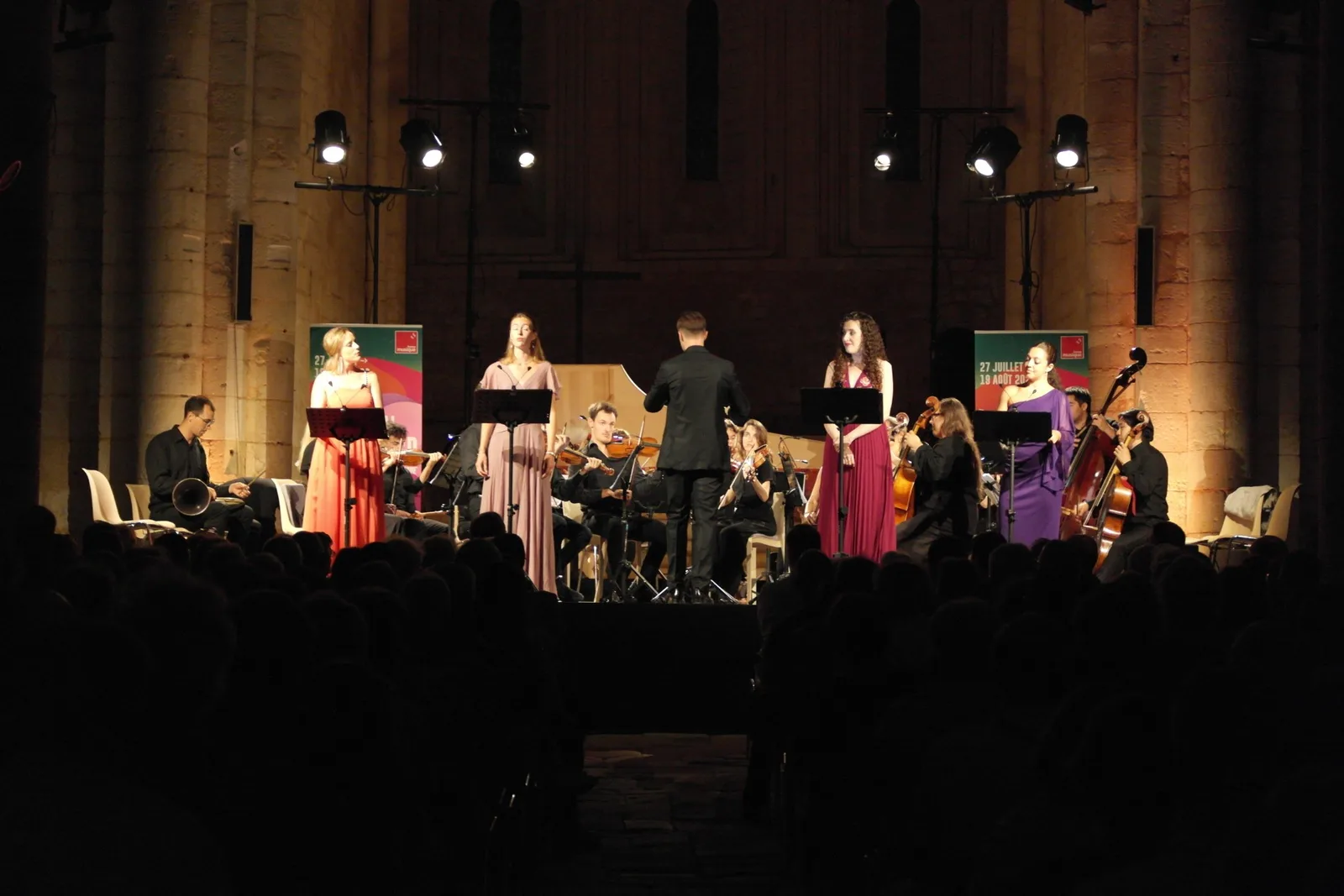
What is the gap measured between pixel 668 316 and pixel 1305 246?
8372 millimetres

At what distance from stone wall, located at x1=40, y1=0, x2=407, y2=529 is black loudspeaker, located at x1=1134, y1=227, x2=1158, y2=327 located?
680 centimetres

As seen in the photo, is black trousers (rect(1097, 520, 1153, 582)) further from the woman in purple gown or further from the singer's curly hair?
the singer's curly hair

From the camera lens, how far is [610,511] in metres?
11.4

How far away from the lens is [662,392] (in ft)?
30.4

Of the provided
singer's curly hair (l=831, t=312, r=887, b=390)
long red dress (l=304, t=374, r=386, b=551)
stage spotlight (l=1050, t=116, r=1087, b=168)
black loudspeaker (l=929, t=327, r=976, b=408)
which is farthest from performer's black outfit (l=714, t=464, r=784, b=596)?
black loudspeaker (l=929, t=327, r=976, b=408)

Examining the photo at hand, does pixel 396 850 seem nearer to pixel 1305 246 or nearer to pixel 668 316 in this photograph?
pixel 1305 246

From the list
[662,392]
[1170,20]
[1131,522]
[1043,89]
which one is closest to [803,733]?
[662,392]

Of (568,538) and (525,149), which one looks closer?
(568,538)

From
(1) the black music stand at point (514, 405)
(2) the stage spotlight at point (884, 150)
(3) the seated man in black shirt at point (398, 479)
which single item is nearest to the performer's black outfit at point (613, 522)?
(3) the seated man in black shirt at point (398, 479)

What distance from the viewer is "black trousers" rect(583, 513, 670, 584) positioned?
38.3 ft

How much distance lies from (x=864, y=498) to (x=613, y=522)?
95.7 inches

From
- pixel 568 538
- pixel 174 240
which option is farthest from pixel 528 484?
pixel 174 240

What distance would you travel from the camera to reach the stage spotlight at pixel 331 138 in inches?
526

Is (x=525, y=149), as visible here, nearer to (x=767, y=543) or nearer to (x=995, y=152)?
(x=995, y=152)
